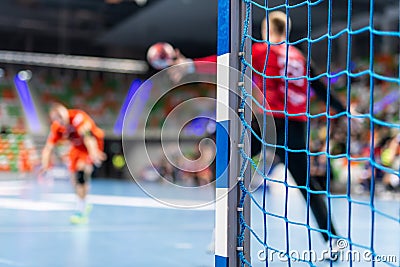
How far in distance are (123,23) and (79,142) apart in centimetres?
809

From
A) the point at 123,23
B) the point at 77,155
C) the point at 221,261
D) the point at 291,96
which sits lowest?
the point at 221,261

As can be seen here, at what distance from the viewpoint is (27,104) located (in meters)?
14.3

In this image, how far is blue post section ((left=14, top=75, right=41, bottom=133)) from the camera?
1414cm

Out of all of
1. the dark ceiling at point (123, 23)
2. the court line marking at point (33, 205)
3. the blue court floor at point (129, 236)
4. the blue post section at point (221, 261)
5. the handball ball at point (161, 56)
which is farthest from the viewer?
the dark ceiling at point (123, 23)

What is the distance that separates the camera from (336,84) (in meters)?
11.9

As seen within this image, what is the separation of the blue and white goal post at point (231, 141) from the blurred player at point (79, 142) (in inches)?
106

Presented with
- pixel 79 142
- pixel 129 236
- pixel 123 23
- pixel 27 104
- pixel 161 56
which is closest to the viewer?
pixel 161 56

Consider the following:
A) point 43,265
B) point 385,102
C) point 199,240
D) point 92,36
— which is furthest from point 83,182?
point 92,36

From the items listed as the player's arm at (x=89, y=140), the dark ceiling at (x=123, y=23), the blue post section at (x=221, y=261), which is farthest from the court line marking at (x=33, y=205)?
the dark ceiling at (x=123, y=23)

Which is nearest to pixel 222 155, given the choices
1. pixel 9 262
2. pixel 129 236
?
pixel 9 262

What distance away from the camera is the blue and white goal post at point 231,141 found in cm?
165

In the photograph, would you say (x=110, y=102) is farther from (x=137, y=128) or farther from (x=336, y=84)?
(x=336, y=84)

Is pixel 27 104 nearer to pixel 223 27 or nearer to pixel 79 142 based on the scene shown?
pixel 79 142

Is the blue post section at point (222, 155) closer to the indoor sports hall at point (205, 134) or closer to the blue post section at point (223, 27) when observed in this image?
the indoor sports hall at point (205, 134)
